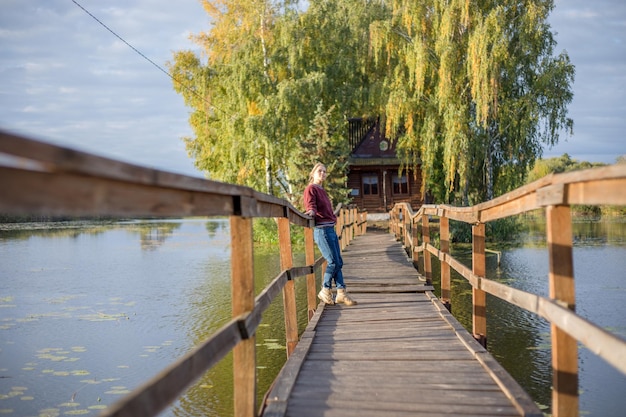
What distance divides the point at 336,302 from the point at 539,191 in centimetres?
438

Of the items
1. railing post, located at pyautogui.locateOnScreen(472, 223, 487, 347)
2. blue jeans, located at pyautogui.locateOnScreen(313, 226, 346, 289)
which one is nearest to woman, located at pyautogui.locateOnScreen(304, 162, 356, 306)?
blue jeans, located at pyautogui.locateOnScreen(313, 226, 346, 289)

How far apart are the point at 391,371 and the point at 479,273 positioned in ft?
4.46

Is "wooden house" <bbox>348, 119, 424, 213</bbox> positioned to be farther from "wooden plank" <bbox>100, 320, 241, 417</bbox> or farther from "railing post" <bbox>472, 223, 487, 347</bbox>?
"wooden plank" <bbox>100, 320, 241, 417</bbox>

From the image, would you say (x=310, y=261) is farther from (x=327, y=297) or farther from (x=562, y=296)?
(x=562, y=296)

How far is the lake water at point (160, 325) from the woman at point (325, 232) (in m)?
1.26

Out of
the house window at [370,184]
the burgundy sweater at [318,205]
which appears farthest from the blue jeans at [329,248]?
the house window at [370,184]

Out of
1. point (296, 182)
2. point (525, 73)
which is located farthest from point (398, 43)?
point (296, 182)

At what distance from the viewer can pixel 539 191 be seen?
3.14 metres

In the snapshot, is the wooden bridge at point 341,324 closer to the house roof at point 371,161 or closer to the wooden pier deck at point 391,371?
the wooden pier deck at point 391,371

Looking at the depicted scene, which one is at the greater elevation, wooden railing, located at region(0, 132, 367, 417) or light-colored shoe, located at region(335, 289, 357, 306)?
wooden railing, located at region(0, 132, 367, 417)

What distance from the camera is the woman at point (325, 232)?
6.98 m

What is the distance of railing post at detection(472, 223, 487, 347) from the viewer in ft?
16.6

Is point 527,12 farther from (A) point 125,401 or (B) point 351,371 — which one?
(A) point 125,401

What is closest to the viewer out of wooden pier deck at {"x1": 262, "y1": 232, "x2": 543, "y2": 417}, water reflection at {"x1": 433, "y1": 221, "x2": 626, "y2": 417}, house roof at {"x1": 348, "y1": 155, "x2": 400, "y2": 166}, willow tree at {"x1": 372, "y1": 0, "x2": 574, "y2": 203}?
wooden pier deck at {"x1": 262, "y1": 232, "x2": 543, "y2": 417}
